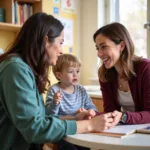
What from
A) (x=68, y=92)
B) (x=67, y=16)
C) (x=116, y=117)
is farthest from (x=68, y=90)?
(x=67, y=16)

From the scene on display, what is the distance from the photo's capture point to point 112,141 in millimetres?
1082

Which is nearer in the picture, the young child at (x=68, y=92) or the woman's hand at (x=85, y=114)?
the woman's hand at (x=85, y=114)

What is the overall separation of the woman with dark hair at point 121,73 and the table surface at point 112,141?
49 centimetres

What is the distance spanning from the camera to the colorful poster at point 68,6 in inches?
131

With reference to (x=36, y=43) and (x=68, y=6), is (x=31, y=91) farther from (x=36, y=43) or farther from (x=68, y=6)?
(x=68, y=6)

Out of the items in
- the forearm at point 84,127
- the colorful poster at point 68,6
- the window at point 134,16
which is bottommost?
the forearm at point 84,127

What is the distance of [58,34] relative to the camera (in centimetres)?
130

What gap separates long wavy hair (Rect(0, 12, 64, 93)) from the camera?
4.03 feet

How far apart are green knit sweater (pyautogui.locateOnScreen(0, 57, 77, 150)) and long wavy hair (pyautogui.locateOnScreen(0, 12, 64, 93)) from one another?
0.21 feet

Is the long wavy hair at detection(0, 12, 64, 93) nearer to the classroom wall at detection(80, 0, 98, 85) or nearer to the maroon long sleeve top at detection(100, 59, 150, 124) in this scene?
the maroon long sleeve top at detection(100, 59, 150, 124)

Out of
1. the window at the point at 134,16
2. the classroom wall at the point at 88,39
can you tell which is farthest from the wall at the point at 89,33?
the window at the point at 134,16

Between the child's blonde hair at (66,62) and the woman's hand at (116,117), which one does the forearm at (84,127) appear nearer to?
the woman's hand at (116,117)

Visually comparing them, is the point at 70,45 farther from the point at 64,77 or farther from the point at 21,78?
the point at 21,78

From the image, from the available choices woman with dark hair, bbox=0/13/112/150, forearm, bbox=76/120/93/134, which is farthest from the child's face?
forearm, bbox=76/120/93/134
